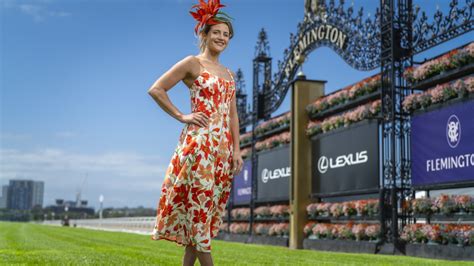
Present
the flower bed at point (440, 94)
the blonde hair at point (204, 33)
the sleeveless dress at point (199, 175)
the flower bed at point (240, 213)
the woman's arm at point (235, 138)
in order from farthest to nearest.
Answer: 1. the flower bed at point (240, 213)
2. the flower bed at point (440, 94)
3. the blonde hair at point (204, 33)
4. the woman's arm at point (235, 138)
5. the sleeveless dress at point (199, 175)

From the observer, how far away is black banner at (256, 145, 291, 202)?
21.2 metres

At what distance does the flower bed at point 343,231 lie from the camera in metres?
14.6

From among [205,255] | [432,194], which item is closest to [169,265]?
[205,255]

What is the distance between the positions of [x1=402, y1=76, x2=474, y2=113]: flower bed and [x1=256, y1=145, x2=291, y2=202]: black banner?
300 inches

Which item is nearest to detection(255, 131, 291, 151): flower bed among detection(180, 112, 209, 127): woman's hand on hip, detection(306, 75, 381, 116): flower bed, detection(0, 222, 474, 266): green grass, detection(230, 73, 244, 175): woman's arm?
detection(306, 75, 381, 116): flower bed

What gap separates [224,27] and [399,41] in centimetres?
1077

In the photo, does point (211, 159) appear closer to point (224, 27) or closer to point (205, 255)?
point (205, 255)

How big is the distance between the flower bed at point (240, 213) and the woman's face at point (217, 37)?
20.4 metres

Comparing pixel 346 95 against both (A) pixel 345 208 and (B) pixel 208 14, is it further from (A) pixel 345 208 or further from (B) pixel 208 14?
(B) pixel 208 14

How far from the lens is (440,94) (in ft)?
41.4

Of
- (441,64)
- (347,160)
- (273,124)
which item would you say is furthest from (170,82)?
(273,124)

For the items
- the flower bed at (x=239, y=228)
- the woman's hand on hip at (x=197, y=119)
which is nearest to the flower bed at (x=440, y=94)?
the woman's hand on hip at (x=197, y=119)

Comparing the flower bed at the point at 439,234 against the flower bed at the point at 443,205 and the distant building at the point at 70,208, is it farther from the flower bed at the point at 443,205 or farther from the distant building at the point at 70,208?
the distant building at the point at 70,208

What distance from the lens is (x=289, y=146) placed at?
21109mm
